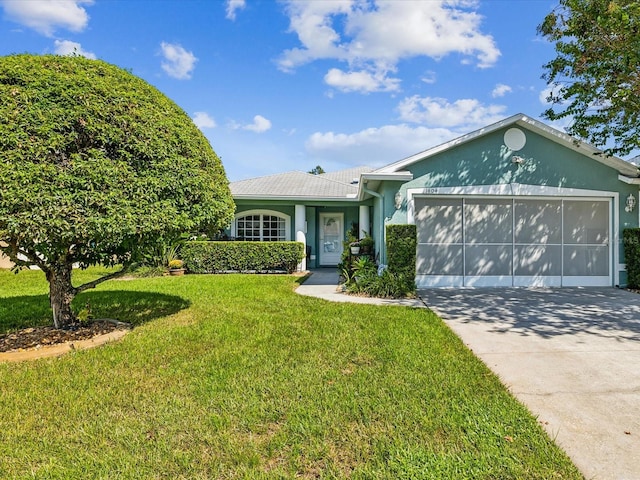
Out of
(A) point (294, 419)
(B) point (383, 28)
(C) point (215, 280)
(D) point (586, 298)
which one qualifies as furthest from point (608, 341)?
(B) point (383, 28)

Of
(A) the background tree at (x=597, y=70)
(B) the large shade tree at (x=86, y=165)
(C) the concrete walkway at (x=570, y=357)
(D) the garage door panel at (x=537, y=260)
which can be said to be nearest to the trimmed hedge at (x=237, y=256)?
(C) the concrete walkway at (x=570, y=357)

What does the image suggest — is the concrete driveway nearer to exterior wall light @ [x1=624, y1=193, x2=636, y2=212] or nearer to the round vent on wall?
exterior wall light @ [x1=624, y1=193, x2=636, y2=212]

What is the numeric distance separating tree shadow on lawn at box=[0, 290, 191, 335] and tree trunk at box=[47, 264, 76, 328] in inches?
34.6

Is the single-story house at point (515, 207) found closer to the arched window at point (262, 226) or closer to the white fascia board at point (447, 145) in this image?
the white fascia board at point (447, 145)

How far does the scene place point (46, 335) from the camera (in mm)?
5250

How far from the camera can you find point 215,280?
439 inches

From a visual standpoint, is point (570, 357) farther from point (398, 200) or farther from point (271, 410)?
point (398, 200)

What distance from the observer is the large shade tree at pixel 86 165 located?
4.02 m

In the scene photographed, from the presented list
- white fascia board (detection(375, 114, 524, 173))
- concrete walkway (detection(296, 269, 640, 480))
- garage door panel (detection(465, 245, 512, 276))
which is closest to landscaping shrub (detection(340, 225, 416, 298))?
concrete walkway (detection(296, 269, 640, 480))

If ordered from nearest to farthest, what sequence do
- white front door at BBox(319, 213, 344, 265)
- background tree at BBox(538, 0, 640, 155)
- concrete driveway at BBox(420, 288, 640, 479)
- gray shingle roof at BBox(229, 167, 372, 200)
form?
concrete driveway at BBox(420, 288, 640, 479)
background tree at BBox(538, 0, 640, 155)
gray shingle roof at BBox(229, 167, 372, 200)
white front door at BBox(319, 213, 344, 265)

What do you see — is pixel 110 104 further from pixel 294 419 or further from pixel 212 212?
pixel 294 419

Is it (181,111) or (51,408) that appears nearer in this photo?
(51,408)

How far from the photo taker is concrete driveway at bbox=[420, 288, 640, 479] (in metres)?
2.66

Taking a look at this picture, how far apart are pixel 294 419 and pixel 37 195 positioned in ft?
12.1
